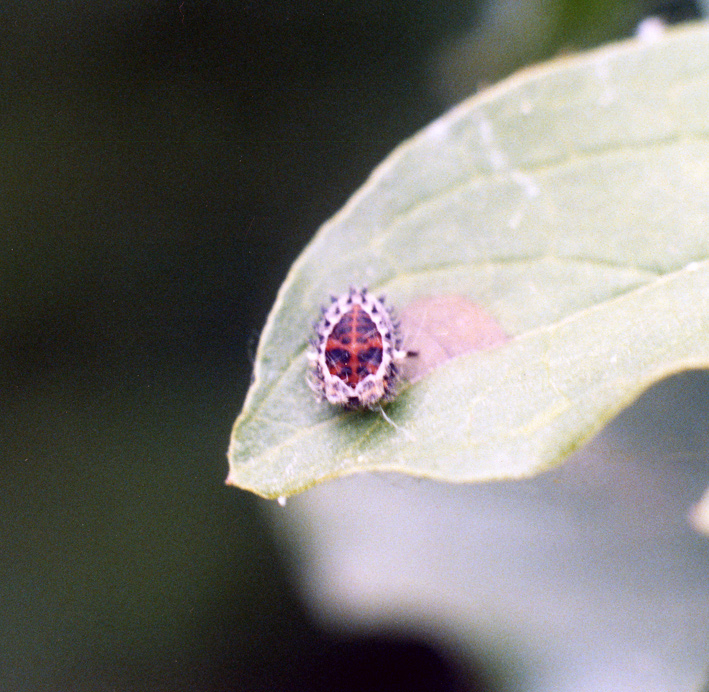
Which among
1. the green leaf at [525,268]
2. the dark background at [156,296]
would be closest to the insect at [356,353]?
the green leaf at [525,268]

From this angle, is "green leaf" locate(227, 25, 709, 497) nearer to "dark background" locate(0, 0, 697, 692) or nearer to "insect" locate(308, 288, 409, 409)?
"insect" locate(308, 288, 409, 409)

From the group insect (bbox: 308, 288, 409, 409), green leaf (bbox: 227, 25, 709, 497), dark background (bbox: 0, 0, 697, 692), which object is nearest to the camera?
green leaf (bbox: 227, 25, 709, 497)

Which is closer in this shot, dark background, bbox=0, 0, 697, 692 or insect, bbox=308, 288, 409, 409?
insect, bbox=308, 288, 409, 409

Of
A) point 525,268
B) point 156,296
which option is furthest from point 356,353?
point 156,296

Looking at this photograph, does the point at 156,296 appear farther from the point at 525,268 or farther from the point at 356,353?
the point at 525,268

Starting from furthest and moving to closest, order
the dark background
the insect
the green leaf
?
1. the dark background
2. the insect
3. the green leaf

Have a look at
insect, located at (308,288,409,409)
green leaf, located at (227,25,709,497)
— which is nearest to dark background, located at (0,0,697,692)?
insect, located at (308,288,409,409)

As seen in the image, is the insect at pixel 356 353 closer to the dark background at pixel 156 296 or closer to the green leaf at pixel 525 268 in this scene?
the green leaf at pixel 525 268
